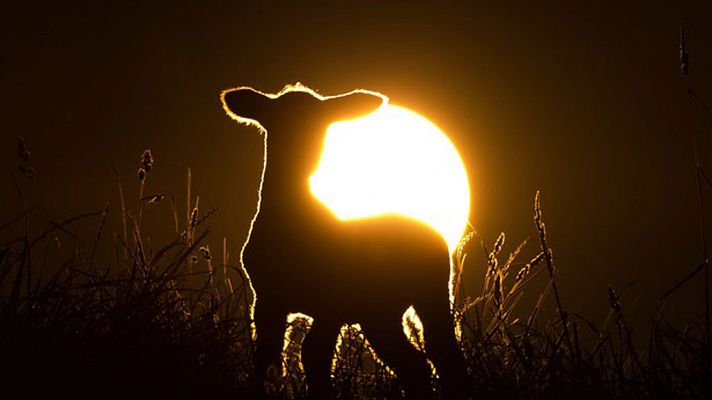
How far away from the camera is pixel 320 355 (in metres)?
3.17

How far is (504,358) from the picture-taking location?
3.46 metres

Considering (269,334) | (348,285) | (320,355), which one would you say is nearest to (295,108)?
(348,285)

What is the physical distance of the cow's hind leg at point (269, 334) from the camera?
324cm

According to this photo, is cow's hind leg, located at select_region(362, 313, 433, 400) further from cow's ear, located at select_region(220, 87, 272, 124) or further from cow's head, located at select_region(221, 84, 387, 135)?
cow's ear, located at select_region(220, 87, 272, 124)

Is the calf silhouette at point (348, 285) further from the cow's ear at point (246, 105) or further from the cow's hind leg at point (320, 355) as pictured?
the cow's ear at point (246, 105)

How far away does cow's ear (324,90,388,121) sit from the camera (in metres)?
3.63

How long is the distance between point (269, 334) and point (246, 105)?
107cm

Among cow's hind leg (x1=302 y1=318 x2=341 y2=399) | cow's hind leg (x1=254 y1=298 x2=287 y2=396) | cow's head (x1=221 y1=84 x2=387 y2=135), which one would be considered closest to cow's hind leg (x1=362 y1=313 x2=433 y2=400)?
cow's hind leg (x1=302 y1=318 x2=341 y2=399)

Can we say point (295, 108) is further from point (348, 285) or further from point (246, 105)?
point (348, 285)

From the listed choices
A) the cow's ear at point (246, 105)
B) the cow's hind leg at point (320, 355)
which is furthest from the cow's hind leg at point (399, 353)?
the cow's ear at point (246, 105)

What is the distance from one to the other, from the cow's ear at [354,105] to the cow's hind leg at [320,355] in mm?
951

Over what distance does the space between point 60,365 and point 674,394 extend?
2.12 metres

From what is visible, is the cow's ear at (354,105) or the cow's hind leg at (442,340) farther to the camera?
the cow's ear at (354,105)

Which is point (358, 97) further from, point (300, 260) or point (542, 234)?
point (542, 234)
